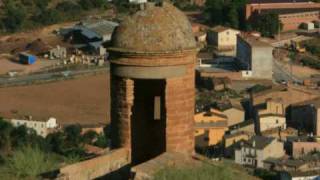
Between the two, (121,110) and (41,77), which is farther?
(41,77)

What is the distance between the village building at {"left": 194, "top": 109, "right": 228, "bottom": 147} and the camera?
30016 millimetres

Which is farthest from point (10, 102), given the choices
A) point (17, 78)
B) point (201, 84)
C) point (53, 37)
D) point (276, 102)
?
point (53, 37)

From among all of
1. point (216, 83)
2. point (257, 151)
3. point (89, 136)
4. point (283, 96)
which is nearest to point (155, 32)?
point (257, 151)

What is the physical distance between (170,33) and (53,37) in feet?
169

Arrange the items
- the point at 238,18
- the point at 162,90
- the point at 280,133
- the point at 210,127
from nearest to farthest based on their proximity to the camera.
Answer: the point at 162,90
the point at 210,127
the point at 280,133
the point at 238,18

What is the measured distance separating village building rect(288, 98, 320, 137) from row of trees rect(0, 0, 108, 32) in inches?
1226

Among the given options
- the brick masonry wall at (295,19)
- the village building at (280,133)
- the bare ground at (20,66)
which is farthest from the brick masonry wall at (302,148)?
the brick masonry wall at (295,19)

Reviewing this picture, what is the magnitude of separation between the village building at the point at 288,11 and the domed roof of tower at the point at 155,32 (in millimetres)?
50672

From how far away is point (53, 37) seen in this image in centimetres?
5894

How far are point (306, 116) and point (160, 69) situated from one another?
87.0 ft

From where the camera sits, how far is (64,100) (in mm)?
40062

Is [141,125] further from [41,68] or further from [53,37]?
[53,37]

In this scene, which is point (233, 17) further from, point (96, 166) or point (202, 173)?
point (202, 173)

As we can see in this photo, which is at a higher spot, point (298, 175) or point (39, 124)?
point (298, 175)
